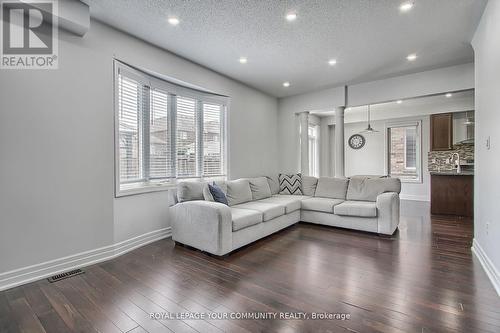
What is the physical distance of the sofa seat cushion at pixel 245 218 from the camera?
Result: 3078 mm

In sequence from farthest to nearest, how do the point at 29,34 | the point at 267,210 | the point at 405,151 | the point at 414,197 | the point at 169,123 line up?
the point at 405,151, the point at 414,197, the point at 169,123, the point at 267,210, the point at 29,34

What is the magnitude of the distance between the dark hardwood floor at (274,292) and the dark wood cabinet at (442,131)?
12.7 feet

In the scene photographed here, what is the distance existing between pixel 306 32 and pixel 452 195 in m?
4.80

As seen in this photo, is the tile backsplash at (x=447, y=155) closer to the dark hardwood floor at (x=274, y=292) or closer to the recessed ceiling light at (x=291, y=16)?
the dark hardwood floor at (x=274, y=292)

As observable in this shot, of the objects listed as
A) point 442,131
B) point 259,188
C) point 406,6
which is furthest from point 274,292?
point 442,131

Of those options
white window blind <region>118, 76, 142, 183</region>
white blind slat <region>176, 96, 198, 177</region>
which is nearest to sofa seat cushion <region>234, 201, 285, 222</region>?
white blind slat <region>176, 96, 198, 177</region>

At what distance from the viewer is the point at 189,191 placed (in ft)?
11.3

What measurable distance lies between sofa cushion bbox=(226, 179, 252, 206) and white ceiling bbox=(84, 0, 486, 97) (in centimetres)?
201

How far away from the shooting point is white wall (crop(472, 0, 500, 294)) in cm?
230

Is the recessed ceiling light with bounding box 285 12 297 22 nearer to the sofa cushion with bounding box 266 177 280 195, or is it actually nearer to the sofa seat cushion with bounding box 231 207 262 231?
the sofa seat cushion with bounding box 231 207 262 231

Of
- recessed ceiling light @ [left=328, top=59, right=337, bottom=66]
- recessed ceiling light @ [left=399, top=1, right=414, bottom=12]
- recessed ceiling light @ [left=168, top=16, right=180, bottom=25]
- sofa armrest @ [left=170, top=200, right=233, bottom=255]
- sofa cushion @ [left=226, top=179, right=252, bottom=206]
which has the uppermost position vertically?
recessed ceiling light @ [left=328, top=59, right=337, bottom=66]

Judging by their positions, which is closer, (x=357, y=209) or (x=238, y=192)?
(x=357, y=209)

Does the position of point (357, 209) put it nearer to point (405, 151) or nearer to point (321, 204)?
point (321, 204)

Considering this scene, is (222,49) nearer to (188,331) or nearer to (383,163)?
(188,331)
